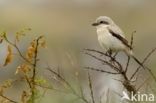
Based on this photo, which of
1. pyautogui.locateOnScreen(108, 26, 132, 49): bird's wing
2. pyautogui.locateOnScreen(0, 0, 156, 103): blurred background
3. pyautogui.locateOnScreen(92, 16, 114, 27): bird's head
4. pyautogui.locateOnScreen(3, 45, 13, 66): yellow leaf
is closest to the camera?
pyautogui.locateOnScreen(3, 45, 13, 66): yellow leaf

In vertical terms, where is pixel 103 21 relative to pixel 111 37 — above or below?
above

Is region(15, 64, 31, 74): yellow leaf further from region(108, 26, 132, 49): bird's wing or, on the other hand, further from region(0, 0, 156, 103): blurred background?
region(0, 0, 156, 103): blurred background

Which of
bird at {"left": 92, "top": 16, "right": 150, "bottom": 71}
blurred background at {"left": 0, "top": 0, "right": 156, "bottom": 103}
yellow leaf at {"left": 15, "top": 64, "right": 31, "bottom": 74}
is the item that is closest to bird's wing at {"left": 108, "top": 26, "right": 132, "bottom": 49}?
bird at {"left": 92, "top": 16, "right": 150, "bottom": 71}

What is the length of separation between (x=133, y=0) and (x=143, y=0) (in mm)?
593

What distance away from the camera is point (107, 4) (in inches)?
842

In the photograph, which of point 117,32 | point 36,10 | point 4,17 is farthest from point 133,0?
point 117,32

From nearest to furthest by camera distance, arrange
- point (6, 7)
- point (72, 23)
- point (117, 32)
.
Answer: point (117, 32) < point (72, 23) < point (6, 7)

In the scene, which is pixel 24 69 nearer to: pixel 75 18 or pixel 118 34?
pixel 118 34

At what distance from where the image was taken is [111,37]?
660 cm

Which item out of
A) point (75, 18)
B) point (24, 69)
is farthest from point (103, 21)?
point (75, 18)

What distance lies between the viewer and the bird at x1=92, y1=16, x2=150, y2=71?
6418 mm

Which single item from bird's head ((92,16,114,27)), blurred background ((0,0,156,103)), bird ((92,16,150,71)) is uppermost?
bird's head ((92,16,114,27))

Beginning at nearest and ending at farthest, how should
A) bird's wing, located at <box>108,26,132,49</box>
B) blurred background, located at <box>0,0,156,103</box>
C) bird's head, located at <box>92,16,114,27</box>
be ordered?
bird's wing, located at <box>108,26,132,49</box>
bird's head, located at <box>92,16,114,27</box>
blurred background, located at <box>0,0,156,103</box>

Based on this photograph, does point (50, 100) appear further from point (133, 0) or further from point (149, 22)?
point (133, 0)
